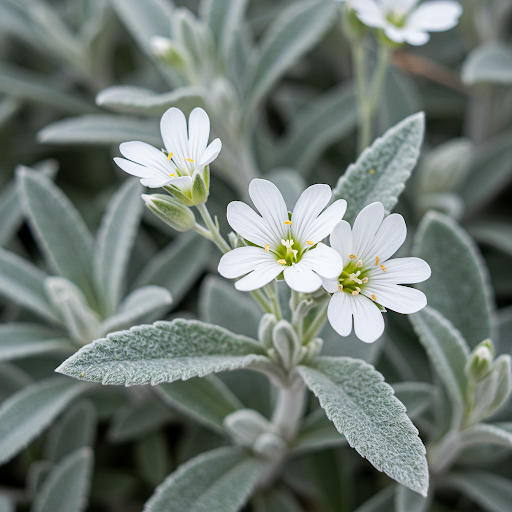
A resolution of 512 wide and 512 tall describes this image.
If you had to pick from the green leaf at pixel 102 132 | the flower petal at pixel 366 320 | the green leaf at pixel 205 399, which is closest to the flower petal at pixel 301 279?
the flower petal at pixel 366 320

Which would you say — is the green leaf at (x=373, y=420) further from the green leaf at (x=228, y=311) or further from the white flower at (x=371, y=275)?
the green leaf at (x=228, y=311)

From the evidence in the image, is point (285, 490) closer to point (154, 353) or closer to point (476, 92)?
point (154, 353)

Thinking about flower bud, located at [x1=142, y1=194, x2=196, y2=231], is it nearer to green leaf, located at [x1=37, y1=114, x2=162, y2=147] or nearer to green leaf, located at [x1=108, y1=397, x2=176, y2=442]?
green leaf, located at [x1=37, y1=114, x2=162, y2=147]

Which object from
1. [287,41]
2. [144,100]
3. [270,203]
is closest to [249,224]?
[270,203]

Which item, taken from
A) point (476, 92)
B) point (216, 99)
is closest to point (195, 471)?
point (216, 99)

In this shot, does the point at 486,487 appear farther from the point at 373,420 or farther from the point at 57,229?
the point at 57,229
